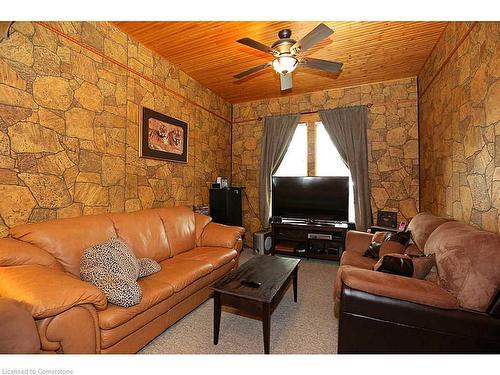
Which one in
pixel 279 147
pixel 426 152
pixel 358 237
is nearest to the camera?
pixel 358 237

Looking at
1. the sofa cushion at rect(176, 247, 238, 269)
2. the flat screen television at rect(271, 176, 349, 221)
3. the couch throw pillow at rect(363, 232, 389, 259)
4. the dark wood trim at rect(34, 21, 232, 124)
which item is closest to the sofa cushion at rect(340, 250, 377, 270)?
the couch throw pillow at rect(363, 232, 389, 259)

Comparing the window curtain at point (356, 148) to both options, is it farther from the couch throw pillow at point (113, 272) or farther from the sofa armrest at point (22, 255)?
the sofa armrest at point (22, 255)

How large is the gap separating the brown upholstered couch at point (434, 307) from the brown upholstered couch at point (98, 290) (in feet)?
4.54

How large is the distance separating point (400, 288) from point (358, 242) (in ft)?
5.23

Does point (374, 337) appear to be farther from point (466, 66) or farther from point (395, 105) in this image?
point (395, 105)

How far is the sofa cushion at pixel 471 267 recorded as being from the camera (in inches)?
54.8

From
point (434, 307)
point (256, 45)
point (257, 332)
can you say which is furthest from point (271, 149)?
point (434, 307)

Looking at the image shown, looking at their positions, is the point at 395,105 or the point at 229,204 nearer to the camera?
the point at 395,105

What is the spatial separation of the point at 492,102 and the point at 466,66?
0.65 metres

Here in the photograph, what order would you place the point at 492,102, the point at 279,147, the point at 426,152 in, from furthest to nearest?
the point at 279,147
the point at 426,152
the point at 492,102

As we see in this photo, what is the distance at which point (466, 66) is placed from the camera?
235 centimetres

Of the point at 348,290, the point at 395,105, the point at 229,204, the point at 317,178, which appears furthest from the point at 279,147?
the point at 348,290

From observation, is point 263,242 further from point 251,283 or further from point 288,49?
point 288,49

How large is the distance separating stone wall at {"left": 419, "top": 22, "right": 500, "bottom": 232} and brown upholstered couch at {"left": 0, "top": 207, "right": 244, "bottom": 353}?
100 inches
